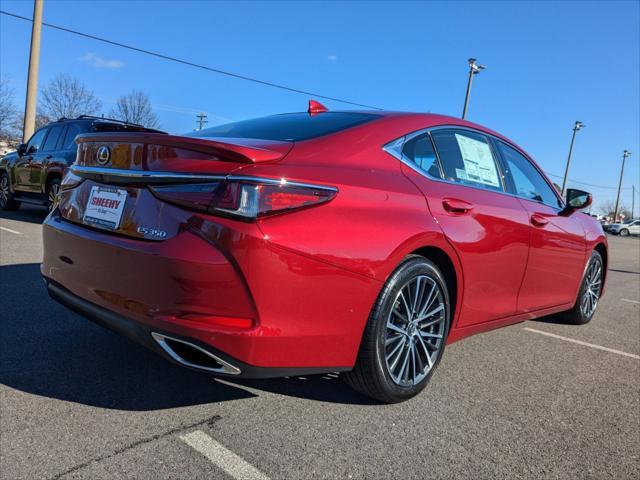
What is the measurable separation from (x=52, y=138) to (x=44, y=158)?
44cm

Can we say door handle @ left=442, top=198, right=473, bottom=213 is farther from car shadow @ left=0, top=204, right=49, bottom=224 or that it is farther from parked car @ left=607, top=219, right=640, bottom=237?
parked car @ left=607, top=219, right=640, bottom=237

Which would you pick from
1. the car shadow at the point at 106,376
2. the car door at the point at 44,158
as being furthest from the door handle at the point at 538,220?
the car door at the point at 44,158

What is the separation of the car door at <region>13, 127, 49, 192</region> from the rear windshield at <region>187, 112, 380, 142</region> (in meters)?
7.96

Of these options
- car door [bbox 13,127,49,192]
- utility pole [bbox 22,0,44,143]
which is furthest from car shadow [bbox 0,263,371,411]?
utility pole [bbox 22,0,44,143]

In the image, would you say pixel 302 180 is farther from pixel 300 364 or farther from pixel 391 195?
pixel 300 364

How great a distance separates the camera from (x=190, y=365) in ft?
6.88

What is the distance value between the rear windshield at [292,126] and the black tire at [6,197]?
374 inches

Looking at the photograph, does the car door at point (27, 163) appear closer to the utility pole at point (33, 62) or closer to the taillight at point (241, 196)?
the utility pole at point (33, 62)

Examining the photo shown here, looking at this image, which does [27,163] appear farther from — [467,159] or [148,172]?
[467,159]

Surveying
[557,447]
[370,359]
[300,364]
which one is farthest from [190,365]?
[557,447]

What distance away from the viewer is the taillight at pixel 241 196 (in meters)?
2.02

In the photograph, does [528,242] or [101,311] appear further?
[528,242]

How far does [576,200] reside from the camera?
14.7 ft

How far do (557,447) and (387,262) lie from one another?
1.20m
